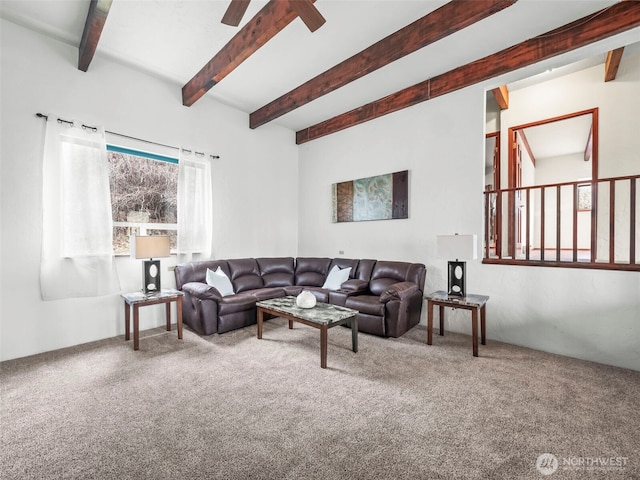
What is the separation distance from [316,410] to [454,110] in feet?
12.4

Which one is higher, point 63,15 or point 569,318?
point 63,15

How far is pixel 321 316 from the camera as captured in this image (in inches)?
114

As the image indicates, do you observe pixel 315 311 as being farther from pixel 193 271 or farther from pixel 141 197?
pixel 141 197

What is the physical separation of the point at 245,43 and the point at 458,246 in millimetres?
3050

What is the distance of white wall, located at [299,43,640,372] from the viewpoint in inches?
111

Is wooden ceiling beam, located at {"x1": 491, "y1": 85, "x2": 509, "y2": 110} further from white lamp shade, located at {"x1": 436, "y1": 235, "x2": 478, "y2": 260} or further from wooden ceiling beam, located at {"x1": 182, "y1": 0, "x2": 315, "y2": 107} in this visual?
wooden ceiling beam, located at {"x1": 182, "y1": 0, "x2": 315, "y2": 107}

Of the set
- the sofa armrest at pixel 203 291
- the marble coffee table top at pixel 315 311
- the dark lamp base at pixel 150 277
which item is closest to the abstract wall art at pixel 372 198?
the marble coffee table top at pixel 315 311

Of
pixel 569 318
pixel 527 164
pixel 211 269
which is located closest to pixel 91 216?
pixel 211 269

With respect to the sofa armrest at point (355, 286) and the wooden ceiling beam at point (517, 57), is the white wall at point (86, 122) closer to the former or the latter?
the sofa armrest at point (355, 286)

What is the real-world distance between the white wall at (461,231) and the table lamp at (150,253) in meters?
2.75

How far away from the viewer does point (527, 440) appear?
172 cm

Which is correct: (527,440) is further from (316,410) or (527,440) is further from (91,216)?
(91,216)

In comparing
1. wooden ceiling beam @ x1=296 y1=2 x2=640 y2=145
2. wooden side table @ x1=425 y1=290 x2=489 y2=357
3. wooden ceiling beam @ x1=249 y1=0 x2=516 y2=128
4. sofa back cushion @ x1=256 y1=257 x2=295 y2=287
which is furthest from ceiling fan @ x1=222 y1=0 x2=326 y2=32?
sofa back cushion @ x1=256 y1=257 x2=295 y2=287

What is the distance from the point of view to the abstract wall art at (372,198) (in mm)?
4277
